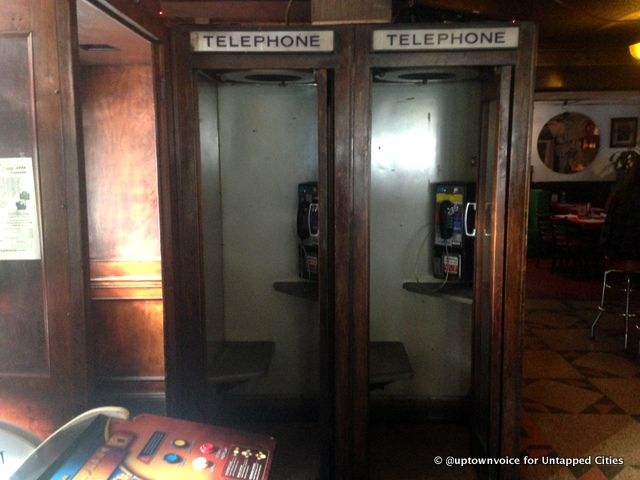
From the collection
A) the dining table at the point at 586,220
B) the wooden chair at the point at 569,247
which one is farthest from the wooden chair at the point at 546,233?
the dining table at the point at 586,220

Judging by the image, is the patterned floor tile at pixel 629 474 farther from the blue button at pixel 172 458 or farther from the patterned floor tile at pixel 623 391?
the blue button at pixel 172 458

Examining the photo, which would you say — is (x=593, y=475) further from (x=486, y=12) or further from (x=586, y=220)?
(x=586, y=220)

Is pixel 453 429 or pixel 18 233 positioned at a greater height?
pixel 18 233

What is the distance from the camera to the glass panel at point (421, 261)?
3.34 m

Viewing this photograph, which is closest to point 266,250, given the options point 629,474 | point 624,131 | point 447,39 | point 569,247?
point 447,39

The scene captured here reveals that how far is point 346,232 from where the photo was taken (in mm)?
2658

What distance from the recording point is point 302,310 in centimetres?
365

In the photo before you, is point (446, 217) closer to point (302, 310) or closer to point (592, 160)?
point (302, 310)

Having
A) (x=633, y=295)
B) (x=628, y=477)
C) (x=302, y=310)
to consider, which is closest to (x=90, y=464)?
(x=302, y=310)

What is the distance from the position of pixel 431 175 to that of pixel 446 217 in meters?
0.31

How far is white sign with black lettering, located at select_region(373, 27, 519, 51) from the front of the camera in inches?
99.7

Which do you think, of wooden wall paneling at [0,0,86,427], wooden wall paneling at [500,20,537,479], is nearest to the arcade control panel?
wooden wall paneling at [0,0,86,427]

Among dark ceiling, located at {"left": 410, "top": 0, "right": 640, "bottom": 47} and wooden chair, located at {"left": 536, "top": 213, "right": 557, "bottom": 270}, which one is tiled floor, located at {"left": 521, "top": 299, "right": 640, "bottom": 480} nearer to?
dark ceiling, located at {"left": 410, "top": 0, "right": 640, "bottom": 47}

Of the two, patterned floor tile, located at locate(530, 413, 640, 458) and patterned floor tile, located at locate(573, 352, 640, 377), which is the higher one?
patterned floor tile, located at locate(573, 352, 640, 377)
